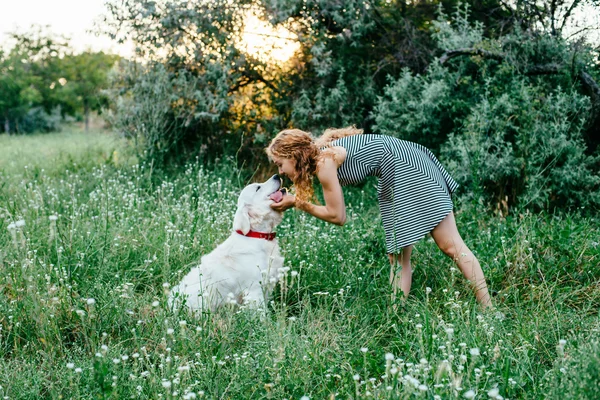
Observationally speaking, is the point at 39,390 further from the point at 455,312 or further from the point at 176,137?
the point at 176,137

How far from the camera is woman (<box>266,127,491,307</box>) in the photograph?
13.0 feet

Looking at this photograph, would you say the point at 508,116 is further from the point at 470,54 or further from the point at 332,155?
the point at 332,155

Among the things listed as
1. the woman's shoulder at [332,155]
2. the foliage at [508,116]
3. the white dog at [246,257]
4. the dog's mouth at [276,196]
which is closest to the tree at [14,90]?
the foliage at [508,116]

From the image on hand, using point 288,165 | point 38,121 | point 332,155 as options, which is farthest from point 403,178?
point 38,121

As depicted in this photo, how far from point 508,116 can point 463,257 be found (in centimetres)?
354

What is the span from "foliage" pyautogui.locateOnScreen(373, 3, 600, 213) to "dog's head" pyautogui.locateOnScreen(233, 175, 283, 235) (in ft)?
10.1

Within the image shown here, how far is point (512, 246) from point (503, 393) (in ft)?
8.01

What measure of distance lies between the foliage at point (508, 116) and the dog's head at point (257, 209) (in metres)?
3.08

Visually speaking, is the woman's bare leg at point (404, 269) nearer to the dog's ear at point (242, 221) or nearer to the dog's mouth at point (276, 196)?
the dog's mouth at point (276, 196)

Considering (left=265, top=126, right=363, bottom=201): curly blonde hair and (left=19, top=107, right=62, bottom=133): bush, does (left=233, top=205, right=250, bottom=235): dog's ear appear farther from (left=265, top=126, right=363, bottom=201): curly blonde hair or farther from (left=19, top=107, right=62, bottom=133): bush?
(left=19, top=107, right=62, bottom=133): bush

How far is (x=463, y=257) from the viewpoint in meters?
4.07

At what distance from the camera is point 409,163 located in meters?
4.12

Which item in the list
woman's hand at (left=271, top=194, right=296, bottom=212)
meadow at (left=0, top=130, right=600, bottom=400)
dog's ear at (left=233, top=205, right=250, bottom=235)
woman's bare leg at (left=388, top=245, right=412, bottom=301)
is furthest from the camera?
woman's bare leg at (left=388, top=245, right=412, bottom=301)

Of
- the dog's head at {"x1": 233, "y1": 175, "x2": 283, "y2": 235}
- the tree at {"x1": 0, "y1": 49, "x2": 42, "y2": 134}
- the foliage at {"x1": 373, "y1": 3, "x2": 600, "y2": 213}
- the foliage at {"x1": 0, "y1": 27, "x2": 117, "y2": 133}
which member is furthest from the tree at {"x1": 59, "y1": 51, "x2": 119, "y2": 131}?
the dog's head at {"x1": 233, "y1": 175, "x2": 283, "y2": 235}
